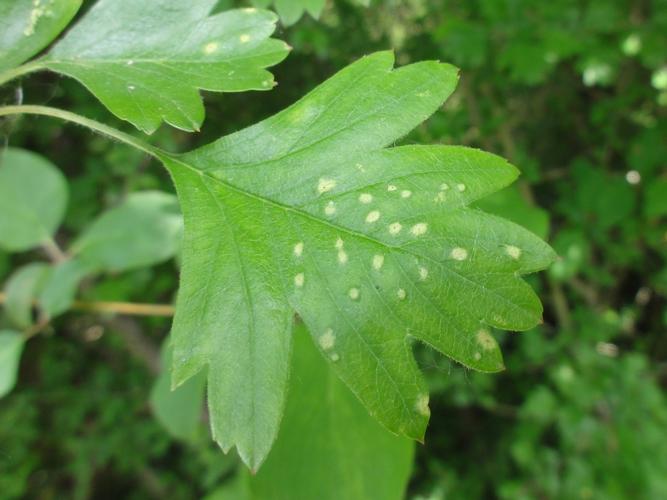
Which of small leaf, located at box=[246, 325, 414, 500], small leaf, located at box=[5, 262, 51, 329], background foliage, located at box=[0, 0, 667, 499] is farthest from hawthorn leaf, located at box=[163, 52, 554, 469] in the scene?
small leaf, located at box=[5, 262, 51, 329]

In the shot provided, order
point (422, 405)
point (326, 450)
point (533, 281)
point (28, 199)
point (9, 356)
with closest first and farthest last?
point (422, 405) → point (326, 450) → point (9, 356) → point (28, 199) → point (533, 281)

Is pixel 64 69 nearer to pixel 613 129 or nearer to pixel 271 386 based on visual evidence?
pixel 271 386

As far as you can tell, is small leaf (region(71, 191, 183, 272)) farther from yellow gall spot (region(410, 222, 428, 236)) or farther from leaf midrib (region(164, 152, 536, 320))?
yellow gall spot (region(410, 222, 428, 236))

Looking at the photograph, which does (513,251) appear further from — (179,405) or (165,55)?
(179,405)

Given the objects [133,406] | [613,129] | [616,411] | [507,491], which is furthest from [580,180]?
[133,406]

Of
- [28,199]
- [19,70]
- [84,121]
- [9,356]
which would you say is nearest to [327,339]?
[84,121]

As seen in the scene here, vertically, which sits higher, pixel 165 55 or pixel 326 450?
pixel 165 55
